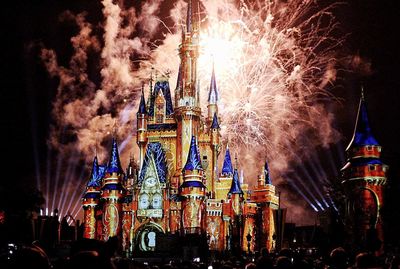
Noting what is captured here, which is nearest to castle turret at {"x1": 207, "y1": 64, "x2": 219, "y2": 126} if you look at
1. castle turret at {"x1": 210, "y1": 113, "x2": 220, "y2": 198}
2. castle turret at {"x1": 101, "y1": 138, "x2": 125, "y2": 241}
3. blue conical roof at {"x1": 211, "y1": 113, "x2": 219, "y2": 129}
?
blue conical roof at {"x1": 211, "y1": 113, "x2": 219, "y2": 129}

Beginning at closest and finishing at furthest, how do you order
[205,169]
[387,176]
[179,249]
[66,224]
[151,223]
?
1. [387,176]
2. [179,249]
3. [151,223]
4. [205,169]
5. [66,224]

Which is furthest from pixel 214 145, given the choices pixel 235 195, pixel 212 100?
pixel 235 195

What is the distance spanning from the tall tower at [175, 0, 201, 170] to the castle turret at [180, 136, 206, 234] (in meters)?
3.20

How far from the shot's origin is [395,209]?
39.0 m

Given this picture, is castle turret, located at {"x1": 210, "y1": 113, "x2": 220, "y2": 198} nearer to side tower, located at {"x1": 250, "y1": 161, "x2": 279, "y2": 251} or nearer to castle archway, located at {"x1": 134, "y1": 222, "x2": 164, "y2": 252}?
side tower, located at {"x1": 250, "y1": 161, "x2": 279, "y2": 251}

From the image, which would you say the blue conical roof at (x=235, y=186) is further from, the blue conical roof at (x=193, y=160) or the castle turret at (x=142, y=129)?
the castle turret at (x=142, y=129)

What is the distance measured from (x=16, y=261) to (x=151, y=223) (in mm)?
46999

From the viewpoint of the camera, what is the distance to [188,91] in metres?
55.6

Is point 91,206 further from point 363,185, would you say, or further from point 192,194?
point 363,185

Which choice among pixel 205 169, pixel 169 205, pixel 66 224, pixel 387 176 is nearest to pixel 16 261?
pixel 387 176

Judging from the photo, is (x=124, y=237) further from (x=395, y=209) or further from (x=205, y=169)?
(x=395, y=209)

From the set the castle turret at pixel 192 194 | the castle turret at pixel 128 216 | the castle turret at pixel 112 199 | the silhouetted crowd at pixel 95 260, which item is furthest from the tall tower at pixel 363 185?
the silhouetted crowd at pixel 95 260

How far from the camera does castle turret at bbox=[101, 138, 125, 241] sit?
52.4 metres

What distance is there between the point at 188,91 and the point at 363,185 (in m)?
22.1
